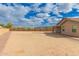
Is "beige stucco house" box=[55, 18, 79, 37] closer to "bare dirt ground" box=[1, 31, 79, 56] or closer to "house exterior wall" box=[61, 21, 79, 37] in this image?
"house exterior wall" box=[61, 21, 79, 37]

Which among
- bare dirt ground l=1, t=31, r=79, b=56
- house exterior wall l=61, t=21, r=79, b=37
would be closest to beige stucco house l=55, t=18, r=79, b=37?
house exterior wall l=61, t=21, r=79, b=37

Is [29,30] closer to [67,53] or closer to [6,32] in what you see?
[6,32]

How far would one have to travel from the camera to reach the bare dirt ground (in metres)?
4.33

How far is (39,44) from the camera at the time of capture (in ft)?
14.7

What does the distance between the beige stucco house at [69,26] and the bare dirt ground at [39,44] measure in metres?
0.16

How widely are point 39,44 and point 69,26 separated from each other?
3.01 feet

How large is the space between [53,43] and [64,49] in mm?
290

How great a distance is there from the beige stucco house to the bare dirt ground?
0.53 feet

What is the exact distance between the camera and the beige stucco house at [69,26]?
4575mm

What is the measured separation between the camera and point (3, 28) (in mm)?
4582

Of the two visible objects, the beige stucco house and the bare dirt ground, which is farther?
the beige stucco house

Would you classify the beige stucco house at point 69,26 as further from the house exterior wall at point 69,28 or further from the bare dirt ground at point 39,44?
the bare dirt ground at point 39,44

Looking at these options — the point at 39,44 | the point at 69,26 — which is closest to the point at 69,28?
the point at 69,26

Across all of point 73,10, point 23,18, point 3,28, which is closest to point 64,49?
point 73,10
